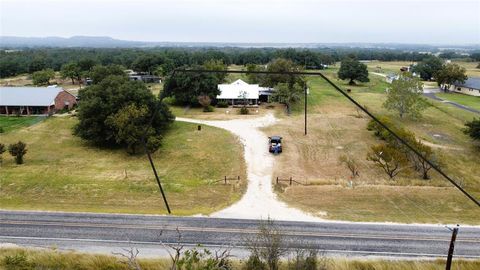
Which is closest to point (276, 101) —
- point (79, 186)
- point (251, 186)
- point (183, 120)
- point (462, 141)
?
point (183, 120)

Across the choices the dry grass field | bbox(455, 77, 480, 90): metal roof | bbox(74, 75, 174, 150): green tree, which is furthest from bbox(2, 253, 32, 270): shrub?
bbox(455, 77, 480, 90): metal roof

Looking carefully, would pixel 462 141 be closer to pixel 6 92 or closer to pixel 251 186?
pixel 251 186

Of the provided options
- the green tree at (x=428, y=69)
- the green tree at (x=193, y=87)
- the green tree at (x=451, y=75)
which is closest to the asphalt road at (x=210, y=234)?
the green tree at (x=193, y=87)

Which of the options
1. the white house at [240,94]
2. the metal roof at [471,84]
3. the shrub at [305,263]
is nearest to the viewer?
the shrub at [305,263]

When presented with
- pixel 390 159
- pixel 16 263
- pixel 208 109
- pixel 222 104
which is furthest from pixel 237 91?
pixel 16 263

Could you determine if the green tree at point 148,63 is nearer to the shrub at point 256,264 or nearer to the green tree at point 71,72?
the green tree at point 71,72

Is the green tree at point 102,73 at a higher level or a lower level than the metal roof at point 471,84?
higher

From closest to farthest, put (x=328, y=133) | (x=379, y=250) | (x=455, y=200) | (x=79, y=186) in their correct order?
(x=379, y=250), (x=455, y=200), (x=79, y=186), (x=328, y=133)
